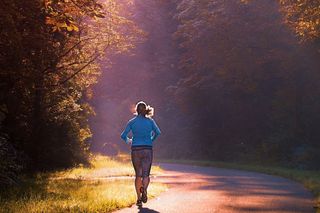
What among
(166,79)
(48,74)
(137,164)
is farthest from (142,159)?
(166,79)

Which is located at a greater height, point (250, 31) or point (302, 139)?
point (250, 31)

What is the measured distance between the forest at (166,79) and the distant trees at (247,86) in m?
0.08

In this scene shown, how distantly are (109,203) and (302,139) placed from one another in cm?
2761

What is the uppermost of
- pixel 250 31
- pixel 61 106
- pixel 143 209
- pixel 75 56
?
pixel 250 31

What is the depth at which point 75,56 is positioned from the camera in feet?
75.5

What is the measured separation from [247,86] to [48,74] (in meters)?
20.7

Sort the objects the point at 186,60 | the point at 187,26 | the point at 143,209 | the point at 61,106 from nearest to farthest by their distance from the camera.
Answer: the point at 143,209, the point at 61,106, the point at 187,26, the point at 186,60

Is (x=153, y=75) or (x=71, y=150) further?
(x=153, y=75)

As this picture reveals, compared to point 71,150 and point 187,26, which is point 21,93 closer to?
point 71,150

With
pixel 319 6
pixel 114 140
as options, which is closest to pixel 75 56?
pixel 319 6

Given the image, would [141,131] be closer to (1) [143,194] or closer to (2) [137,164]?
(2) [137,164]

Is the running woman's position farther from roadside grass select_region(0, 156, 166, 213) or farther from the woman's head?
roadside grass select_region(0, 156, 166, 213)

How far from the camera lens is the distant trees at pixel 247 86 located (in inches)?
1403

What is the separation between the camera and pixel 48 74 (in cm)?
2017
